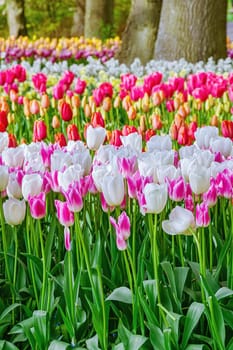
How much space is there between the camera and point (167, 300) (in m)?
2.36

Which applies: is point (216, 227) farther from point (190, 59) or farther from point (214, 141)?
point (190, 59)

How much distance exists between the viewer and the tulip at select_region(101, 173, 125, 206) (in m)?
2.27

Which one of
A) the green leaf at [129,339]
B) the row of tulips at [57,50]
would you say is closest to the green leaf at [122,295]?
the green leaf at [129,339]

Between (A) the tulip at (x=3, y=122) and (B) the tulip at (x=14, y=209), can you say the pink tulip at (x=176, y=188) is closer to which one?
(B) the tulip at (x=14, y=209)

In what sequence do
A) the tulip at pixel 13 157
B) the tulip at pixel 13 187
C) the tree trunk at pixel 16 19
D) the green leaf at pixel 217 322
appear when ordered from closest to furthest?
the green leaf at pixel 217 322
the tulip at pixel 13 187
the tulip at pixel 13 157
the tree trunk at pixel 16 19

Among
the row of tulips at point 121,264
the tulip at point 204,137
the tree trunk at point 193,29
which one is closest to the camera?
the row of tulips at point 121,264

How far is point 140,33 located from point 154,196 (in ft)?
30.4

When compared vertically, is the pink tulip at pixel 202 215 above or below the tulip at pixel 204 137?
below

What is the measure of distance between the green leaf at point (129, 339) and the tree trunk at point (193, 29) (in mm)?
7370

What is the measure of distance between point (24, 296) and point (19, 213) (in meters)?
0.40

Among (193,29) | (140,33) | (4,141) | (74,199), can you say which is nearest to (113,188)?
(74,199)

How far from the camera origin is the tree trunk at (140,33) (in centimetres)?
1103

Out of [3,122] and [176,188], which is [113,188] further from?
[3,122]

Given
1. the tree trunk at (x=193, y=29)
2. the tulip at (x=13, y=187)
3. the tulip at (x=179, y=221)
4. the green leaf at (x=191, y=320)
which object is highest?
the tree trunk at (x=193, y=29)
